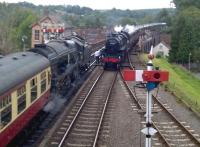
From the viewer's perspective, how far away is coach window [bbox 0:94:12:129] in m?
11.4

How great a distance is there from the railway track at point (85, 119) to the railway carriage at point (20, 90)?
1.31m

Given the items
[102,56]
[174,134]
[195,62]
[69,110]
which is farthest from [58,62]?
[195,62]

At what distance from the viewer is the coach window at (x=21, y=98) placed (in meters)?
13.2

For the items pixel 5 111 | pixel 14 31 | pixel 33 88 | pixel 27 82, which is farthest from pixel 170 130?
pixel 14 31

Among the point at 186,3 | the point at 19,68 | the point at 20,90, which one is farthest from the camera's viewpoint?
the point at 186,3

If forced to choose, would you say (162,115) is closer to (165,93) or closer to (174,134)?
(174,134)

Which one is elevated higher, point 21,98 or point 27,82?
point 27,82

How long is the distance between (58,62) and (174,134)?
23.1 feet

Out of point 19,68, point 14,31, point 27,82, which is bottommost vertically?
point 27,82

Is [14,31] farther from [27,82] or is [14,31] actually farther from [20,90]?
[20,90]

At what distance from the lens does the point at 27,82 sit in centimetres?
1427

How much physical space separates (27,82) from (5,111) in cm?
261

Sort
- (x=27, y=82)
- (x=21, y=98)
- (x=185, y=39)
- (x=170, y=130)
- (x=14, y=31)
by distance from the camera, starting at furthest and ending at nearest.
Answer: (x=14, y=31) → (x=185, y=39) → (x=170, y=130) → (x=27, y=82) → (x=21, y=98)

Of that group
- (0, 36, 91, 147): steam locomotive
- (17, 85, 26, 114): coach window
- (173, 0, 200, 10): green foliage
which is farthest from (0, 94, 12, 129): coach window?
(173, 0, 200, 10): green foliage
